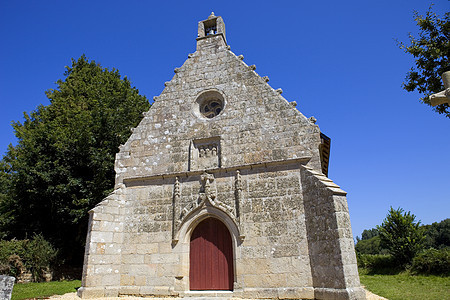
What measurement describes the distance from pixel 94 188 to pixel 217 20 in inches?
360

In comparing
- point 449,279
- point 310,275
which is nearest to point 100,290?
point 310,275

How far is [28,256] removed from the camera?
1290cm

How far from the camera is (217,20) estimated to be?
1105 centimetres

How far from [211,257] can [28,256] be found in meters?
9.62

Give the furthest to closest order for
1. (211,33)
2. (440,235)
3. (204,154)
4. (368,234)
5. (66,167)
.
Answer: (368,234) → (440,235) → (66,167) → (211,33) → (204,154)

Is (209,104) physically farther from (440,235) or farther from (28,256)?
(440,235)

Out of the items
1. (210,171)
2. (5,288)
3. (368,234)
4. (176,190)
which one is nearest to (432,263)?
(210,171)

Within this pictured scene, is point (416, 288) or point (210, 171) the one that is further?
point (416, 288)

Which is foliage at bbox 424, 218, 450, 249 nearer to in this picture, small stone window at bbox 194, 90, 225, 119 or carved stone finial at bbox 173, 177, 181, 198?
small stone window at bbox 194, 90, 225, 119

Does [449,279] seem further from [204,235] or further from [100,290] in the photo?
[100,290]

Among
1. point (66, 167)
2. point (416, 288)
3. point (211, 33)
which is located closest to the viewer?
point (416, 288)

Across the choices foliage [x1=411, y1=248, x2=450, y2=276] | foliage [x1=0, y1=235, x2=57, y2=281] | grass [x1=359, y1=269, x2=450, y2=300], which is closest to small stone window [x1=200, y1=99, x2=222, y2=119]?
grass [x1=359, y1=269, x2=450, y2=300]

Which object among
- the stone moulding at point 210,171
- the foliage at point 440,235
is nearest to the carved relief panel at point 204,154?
the stone moulding at point 210,171

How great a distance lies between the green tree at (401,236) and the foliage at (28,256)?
1547 cm
